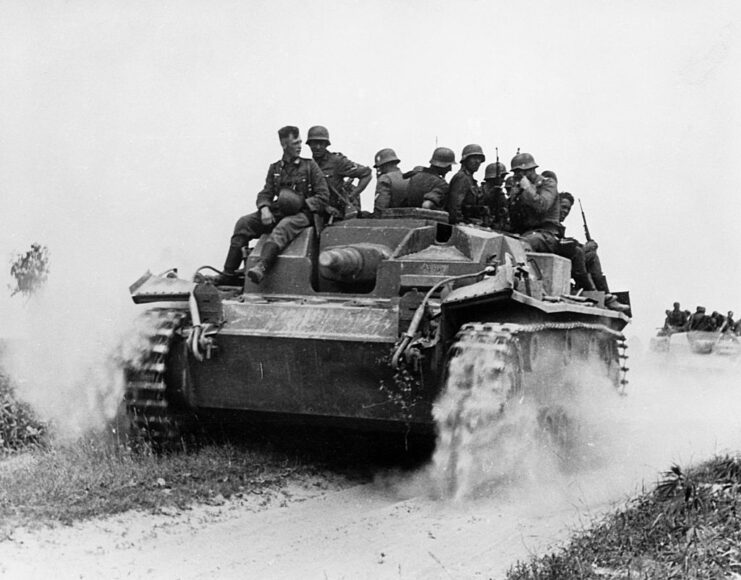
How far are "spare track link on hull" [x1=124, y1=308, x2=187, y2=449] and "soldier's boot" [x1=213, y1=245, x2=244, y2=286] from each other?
1.39 metres

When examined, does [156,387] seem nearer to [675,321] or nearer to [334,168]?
[334,168]

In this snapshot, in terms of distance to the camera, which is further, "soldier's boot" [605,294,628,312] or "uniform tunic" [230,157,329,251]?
"soldier's boot" [605,294,628,312]

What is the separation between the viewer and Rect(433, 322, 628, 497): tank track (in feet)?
25.3

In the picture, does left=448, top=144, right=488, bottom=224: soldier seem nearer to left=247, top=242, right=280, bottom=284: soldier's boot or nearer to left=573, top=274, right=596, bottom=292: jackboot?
left=573, top=274, right=596, bottom=292: jackboot

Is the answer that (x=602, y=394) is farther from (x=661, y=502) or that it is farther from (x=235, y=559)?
(x=235, y=559)

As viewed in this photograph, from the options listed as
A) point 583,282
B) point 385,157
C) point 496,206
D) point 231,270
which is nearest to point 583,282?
point 583,282

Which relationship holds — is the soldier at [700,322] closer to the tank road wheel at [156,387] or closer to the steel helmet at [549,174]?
the steel helmet at [549,174]

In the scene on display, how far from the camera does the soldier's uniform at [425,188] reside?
11594 mm

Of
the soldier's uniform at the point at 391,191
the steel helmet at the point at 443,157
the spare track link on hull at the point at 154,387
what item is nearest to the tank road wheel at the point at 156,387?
the spare track link on hull at the point at 154,387

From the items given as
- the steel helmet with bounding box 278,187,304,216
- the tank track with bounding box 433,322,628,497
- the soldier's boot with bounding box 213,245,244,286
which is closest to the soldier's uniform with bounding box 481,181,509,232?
the steel helmet with bounding box 278,187,304,216

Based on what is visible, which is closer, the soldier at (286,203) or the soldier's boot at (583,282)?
the soldier at (286,203)

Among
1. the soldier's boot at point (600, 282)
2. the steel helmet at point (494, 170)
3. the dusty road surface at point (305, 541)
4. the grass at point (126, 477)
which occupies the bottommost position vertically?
the dusty road surface at point (305, 541)

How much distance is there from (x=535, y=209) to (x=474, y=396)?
15.1 ft

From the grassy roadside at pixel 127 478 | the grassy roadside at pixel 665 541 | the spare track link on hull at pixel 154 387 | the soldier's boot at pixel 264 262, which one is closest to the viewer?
the grassy roadside at pixel 665 541
